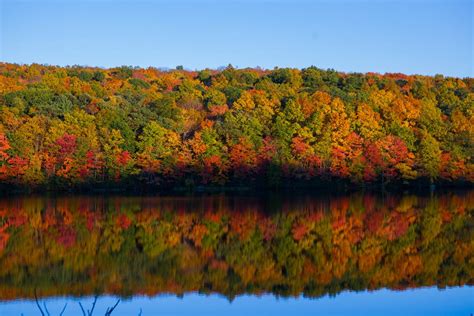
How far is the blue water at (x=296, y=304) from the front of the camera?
504 inches

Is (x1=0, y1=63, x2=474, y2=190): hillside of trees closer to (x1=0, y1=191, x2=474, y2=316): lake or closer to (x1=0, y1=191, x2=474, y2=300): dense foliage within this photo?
(x1=0, y1=191, x2=474, y2=300): dense foliage

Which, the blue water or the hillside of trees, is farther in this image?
the hillside of trees

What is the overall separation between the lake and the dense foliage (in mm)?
33

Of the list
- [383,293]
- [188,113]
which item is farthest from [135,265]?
[188,113]

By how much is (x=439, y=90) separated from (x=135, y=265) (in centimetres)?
4402

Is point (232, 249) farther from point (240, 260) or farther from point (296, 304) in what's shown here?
point (296, 304)

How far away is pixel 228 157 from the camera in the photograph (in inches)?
1743

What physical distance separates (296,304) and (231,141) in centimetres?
3164

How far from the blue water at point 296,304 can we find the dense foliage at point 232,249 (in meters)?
0.53

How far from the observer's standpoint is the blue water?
42.0ft

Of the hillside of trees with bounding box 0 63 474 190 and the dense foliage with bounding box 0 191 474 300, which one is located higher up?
the hillside of trees with bounding box 0 63 474 190

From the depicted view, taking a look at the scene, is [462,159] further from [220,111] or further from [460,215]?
[460,215]

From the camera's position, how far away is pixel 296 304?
13.4 meters

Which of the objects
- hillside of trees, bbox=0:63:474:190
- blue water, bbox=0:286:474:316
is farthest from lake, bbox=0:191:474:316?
hillside of trees, bbox=0:63:474:190
